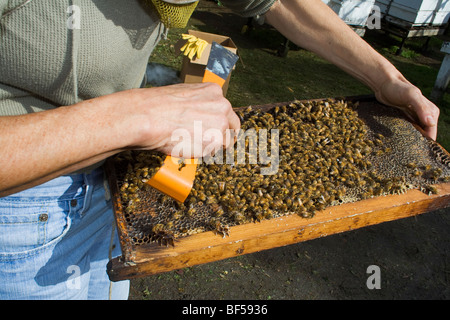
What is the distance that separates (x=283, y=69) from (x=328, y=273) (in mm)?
6134

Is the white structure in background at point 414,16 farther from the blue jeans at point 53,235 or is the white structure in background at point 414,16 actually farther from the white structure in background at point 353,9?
the blue jeans at point 53,235

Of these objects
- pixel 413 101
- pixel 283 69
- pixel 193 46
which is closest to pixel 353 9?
pixel 283 69

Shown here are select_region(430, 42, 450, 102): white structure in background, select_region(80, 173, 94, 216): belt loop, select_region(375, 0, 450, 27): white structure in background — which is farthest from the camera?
select_region(375, 0, 450, 27): white structure in background

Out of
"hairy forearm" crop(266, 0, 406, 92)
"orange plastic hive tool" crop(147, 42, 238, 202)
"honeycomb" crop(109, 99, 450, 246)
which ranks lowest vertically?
"honeycomb" crop(109, 99, 450, 246)

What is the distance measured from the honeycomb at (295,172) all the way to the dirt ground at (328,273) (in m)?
2.00

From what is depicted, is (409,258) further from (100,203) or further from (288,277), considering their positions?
(100,203)

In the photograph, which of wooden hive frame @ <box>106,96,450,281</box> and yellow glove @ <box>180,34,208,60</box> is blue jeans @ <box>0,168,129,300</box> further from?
yellow glove @ <box>180,34,208,60</box>

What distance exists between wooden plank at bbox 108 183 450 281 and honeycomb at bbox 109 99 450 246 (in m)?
0.05

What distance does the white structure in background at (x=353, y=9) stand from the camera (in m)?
9.47

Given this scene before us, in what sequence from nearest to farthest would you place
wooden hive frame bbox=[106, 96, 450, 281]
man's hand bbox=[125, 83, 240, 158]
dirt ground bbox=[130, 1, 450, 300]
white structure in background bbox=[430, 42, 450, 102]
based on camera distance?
man's hand bbox=[125, 83, 240, 158] < wooden hive frame bbox=[106, 96, 450, 281] < dirt ground bbox=[130, 1, 450, 300] < white structure in background bbox=[430, 42, 450, 102]

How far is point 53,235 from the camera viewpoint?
5.87ft

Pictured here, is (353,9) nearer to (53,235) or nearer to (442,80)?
(442,80)

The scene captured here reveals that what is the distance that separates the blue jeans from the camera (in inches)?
65.8

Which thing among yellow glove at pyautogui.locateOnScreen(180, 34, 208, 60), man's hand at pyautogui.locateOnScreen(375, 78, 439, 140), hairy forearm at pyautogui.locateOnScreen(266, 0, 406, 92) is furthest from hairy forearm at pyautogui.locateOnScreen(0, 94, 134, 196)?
man's hand at pyautogui.locateOnScreen(375, 78, 439, 140)
